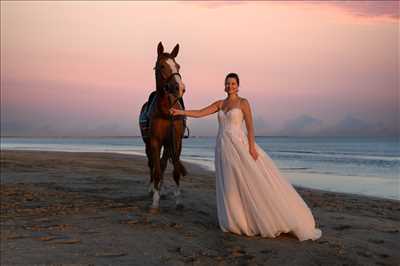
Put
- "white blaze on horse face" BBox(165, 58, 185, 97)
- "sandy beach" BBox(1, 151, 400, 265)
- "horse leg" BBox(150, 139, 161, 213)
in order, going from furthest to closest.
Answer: "horse leg" BBox(150, 139, 161, 213) < "white blaze on horse face" BBox(165, 58, 185, 97) < "sandy beach" BBox(1, 151, 400, 265)

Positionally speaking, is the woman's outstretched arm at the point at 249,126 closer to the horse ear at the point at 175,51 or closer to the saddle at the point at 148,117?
the saddle at the point at 148,117

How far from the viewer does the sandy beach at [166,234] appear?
5504 mm

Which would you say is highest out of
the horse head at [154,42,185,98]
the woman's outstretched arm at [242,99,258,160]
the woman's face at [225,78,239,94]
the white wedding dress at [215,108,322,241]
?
the horse head at [154,42,185,98]

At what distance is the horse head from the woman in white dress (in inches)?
51.1

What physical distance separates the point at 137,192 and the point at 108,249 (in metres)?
5.88

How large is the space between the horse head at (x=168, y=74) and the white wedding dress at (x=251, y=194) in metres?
1.37

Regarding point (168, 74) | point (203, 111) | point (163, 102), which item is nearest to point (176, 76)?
point (168, 74)

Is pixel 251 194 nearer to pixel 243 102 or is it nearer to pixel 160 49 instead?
pixel 243 102

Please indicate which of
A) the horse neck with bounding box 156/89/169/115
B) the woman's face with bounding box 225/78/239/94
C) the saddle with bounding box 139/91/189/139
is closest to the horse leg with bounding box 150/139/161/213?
the saddle with bounding box 139/91/189/139

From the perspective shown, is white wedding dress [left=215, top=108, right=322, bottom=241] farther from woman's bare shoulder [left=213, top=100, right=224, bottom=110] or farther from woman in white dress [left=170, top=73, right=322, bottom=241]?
woman's bare shoulder [left=213, top=100, right=224, bottom=110]

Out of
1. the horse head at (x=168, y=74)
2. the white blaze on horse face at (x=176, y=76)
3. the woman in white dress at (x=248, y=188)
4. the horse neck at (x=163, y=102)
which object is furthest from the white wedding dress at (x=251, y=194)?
the horse neck at (x=163, y=102)

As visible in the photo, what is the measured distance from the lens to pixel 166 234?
6785 mm

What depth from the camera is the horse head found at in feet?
25.4

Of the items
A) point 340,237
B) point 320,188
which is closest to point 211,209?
point 340,237
